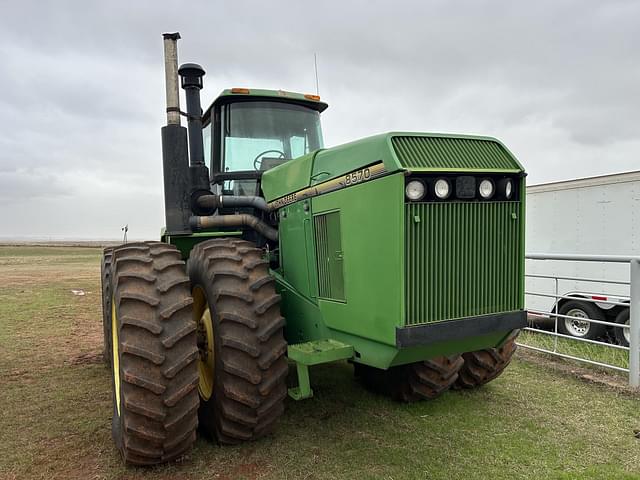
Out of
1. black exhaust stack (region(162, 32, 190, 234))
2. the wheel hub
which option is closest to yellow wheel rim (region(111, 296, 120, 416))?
black exhaust stack (region(162, 32, 190, 234))

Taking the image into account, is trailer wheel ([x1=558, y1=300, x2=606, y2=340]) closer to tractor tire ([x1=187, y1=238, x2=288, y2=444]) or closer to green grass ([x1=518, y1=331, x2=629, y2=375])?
green grass ([x1=518, y1=331, x2=629, y2=375])

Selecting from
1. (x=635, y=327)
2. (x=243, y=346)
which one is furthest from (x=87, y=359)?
(x=635, y=327)

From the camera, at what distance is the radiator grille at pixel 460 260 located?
3.01m

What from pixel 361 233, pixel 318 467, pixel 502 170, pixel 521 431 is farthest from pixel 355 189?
pixel 521 431

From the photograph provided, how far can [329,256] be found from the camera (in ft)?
11.9

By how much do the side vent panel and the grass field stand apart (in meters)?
1.17

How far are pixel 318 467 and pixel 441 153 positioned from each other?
2.23 metres

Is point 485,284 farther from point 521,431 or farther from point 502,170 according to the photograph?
point 521,431

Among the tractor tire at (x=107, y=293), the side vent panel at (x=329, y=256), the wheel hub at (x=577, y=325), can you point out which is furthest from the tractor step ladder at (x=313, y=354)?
the wheel hub at (x=577, y=325)

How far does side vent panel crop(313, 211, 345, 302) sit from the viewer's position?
3498 millimetres

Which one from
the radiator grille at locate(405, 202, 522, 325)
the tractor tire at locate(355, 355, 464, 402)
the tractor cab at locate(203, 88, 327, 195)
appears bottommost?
the tractor tire at locate(355, 355, 464, 402)

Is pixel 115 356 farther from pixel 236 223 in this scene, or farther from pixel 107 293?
pixel 236 223

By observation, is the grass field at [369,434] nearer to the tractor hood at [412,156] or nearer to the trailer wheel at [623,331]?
the tractor hood at [412,156]

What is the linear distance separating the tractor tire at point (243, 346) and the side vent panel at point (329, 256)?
38 centimetres
